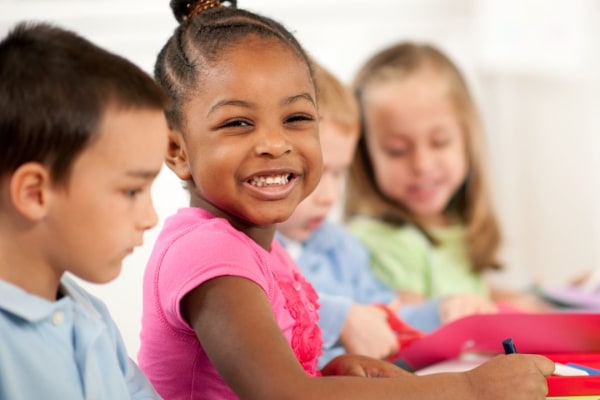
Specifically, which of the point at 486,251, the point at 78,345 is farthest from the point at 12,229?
the point at 486,251

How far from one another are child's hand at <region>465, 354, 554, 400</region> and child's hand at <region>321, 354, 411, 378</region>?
19 centimetres

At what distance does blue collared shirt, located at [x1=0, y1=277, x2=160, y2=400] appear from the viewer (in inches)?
25.9

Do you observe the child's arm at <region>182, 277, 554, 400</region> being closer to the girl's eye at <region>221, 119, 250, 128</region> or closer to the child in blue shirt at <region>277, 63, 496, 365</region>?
the girl's eye at <region>221, 119, 250, 128</region>

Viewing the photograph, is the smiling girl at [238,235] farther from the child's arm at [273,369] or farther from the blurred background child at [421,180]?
the blurred background child at [421,180]

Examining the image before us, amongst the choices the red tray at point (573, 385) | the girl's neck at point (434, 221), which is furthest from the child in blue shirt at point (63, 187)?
the girl's neck at point (434, 221)

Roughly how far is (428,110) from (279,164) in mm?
993

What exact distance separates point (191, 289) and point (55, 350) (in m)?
0.13

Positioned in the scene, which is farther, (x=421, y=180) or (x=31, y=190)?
(x=421, y=180)

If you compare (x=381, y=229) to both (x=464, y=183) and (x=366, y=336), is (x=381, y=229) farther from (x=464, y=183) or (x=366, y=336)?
(x=366, y=336)

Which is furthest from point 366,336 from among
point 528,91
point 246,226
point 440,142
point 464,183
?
point 528,91

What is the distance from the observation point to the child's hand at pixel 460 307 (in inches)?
58.4

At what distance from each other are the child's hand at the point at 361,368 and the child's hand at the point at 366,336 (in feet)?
0.48

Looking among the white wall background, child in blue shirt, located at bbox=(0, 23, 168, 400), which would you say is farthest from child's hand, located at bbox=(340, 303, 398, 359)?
the white wall background

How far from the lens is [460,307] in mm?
1503
